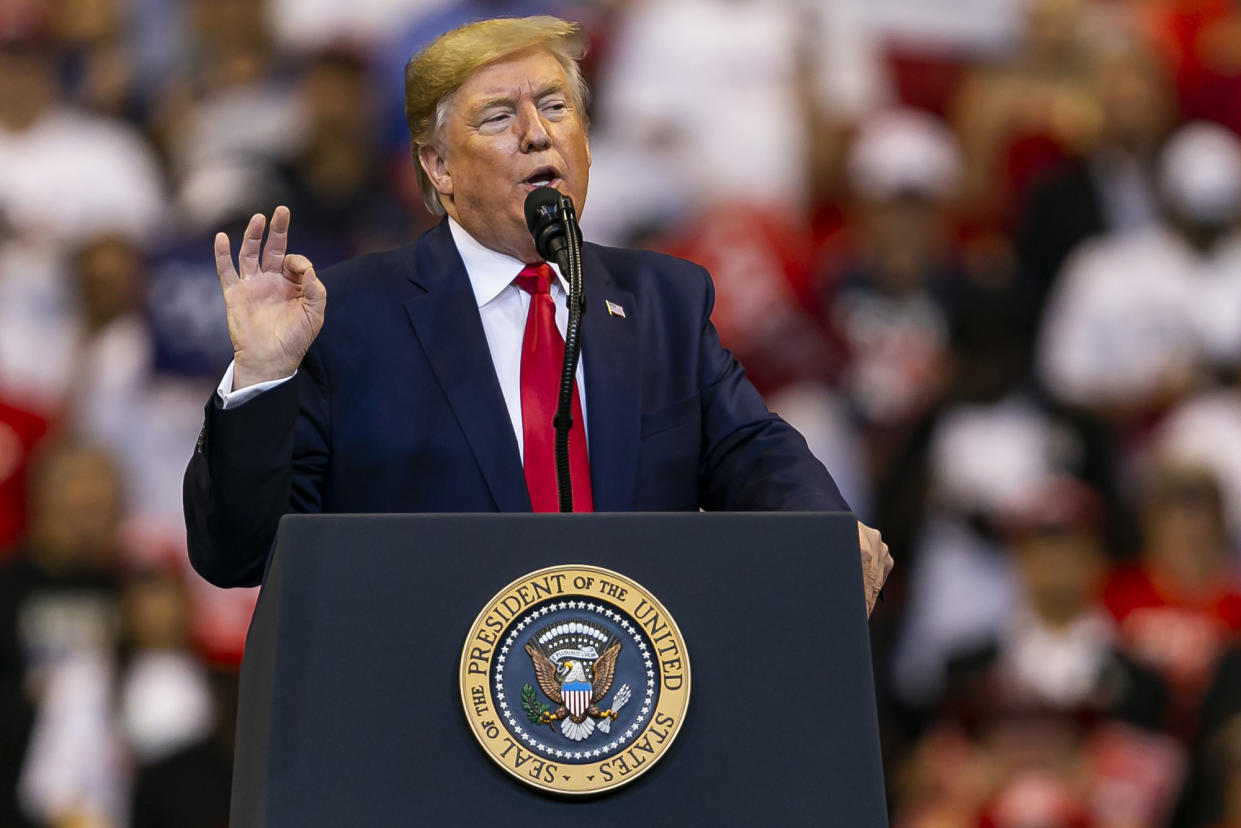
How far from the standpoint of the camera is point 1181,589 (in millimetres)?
5141

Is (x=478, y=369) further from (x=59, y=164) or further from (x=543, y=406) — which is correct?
(x=59, y=164)

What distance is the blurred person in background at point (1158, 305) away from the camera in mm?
5754

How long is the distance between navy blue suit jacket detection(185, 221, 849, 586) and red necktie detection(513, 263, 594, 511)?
3 centimetres

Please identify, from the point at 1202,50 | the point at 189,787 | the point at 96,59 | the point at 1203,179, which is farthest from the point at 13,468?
the point at 1202,50

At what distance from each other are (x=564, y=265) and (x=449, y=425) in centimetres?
23

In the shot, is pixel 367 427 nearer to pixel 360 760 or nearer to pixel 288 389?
pixel 288 389

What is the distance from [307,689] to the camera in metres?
1.65

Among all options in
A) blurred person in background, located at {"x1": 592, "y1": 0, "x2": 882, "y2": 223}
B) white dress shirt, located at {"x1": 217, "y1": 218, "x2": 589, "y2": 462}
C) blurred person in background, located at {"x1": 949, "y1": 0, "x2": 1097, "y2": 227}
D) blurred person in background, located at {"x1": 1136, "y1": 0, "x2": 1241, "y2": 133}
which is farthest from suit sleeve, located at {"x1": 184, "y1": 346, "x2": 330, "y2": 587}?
blurred person in background, located at {"x1": 1136, "y1": 0, "x2": 1241, "y2": 133}

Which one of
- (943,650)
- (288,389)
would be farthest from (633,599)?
(943,650)

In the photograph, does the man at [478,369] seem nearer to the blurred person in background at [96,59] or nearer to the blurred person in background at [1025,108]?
the blurred person in background at [96,59]

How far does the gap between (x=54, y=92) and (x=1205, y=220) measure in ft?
12.0

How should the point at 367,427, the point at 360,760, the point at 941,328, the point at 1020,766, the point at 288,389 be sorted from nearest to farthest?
the point at 360,760 → the point at 288,389 → the point at 367,427 → the point at 1020,766 → the point at 941,328

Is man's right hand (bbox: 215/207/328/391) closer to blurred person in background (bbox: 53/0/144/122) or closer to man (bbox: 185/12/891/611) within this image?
man (bbox: 185/12/891/611)

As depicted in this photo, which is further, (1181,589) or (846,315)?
(846,315)
